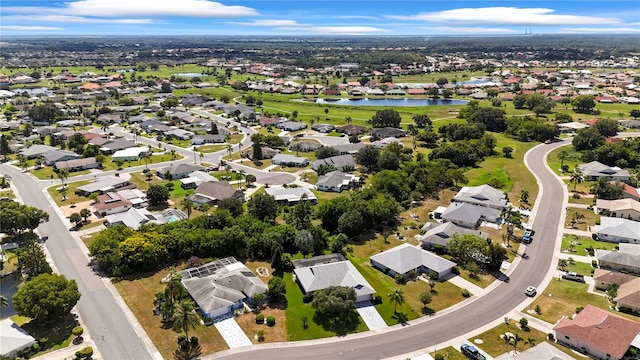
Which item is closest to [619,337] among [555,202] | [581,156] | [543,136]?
[555,202]

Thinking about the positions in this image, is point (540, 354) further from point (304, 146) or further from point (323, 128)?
point (323, 128)

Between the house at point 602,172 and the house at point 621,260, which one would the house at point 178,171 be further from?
the house at point 602,172

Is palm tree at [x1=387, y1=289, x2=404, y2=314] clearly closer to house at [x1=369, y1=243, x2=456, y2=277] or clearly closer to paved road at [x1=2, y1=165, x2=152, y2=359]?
house at [x1=369, y1=243, x2=456, y2=277]

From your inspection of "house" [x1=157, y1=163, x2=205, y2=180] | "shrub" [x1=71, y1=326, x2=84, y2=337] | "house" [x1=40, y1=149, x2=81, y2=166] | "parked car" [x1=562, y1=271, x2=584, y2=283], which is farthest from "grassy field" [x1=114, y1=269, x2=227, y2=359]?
"house" [x1=40, y1=149, x2=81, y2=166]

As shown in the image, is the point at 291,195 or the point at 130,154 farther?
the point at 130,154

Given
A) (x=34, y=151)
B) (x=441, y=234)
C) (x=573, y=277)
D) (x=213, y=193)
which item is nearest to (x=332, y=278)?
(x=441, y=234)

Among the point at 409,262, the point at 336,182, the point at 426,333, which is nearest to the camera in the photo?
the point at 426,333
